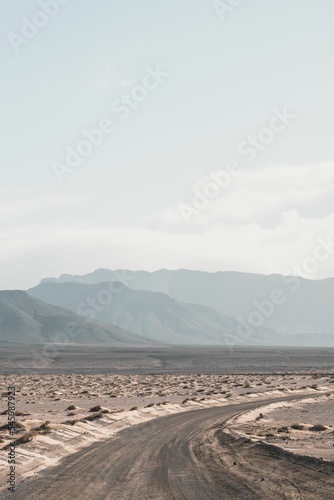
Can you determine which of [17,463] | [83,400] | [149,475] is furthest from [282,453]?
[83,400]

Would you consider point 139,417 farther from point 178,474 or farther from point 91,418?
point 178,474

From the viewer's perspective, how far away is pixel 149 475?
61.5 ft

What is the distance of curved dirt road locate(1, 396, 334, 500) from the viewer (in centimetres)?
1575

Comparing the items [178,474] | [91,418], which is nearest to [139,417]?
[91,418]

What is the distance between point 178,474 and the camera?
18578mm

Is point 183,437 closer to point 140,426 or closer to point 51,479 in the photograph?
point 140,426

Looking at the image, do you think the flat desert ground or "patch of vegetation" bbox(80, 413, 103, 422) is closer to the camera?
the flat desert ground

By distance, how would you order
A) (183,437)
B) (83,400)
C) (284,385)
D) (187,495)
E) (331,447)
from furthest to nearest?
(284,385), (83,400), (183,437), (331,447), (187,495)

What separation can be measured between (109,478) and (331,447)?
9548 mm

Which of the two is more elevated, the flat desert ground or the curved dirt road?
the curved dirt road

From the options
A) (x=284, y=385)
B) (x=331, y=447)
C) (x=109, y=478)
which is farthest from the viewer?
(x=284, y=385)

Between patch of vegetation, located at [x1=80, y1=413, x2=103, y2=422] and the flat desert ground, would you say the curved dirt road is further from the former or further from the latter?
patch of vegetation, located at [x1=80, y1=413, x2=103, y2=422]

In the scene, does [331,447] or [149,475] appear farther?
[331,447]

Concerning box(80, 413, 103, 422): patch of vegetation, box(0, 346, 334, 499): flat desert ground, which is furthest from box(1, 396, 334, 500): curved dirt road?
box(80, 413, 103, 422): patch of vegetation
